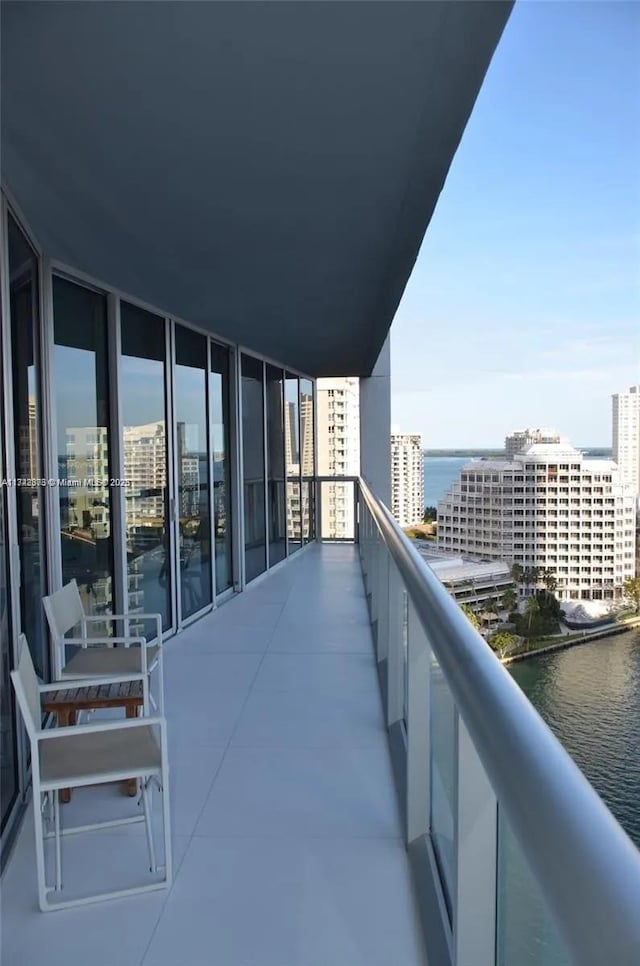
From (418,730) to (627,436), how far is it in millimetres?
7592

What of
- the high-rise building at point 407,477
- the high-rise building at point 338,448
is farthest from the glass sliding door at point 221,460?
the high-rise building at point 407,477

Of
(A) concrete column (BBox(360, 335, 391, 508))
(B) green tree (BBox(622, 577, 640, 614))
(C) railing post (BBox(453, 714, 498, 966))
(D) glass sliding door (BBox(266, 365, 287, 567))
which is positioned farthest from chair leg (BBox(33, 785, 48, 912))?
(A) concrete column (BBox(360, 335, 391, 508))

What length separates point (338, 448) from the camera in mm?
11805

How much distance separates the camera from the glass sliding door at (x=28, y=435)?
320cm

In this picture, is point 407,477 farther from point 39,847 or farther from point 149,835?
point 39,847

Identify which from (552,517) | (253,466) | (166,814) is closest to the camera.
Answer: (166,814)

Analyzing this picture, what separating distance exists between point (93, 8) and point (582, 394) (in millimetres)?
24633

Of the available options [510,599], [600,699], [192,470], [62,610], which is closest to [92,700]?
[62,610]

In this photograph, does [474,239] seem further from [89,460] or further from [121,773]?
[121,773]

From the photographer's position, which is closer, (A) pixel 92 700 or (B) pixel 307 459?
(A) pixel 92 700

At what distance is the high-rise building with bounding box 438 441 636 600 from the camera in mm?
7945

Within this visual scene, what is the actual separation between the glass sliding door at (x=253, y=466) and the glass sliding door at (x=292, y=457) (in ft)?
4.16

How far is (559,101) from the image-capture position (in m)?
13.4

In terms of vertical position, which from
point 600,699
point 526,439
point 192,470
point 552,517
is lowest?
point 600,699
